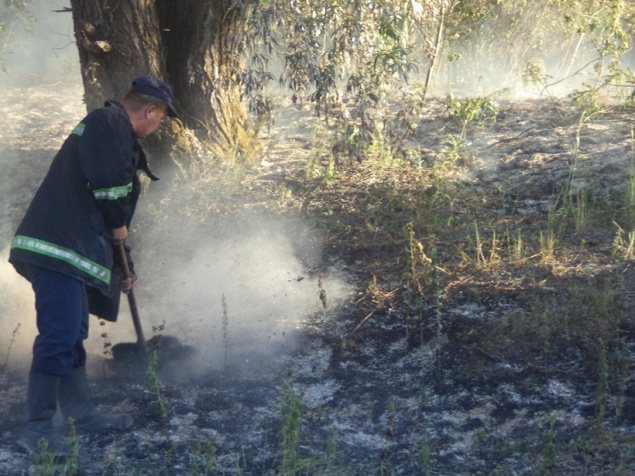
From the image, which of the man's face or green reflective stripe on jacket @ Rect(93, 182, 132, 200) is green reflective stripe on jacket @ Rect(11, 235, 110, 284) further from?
the man's face

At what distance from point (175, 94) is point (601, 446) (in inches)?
194

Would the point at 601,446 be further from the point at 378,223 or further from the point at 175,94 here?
the point at 175,94

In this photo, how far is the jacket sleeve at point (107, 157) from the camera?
13.3 ft

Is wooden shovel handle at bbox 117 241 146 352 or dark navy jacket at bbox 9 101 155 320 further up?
dark navy jacket at bbox 9 101 155 320

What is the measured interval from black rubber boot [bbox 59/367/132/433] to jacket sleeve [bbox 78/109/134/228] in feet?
3.11

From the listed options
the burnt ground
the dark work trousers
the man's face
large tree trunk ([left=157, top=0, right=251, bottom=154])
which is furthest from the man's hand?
large tree trunk ([left=157, top=0, right=251, bottom=154])

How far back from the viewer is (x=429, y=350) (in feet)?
16.1

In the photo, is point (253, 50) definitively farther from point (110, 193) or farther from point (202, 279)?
point (110, 193)

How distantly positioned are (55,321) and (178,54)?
12.1ft

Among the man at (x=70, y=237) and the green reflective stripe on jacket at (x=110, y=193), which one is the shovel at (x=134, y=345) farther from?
the green reflective stripe on jacket at (x=110, y=193)

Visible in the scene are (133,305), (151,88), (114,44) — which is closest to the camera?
(151,88)

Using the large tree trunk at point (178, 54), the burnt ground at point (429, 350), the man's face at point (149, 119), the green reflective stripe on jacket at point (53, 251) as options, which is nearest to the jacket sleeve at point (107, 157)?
the man's face at point (149, 119)

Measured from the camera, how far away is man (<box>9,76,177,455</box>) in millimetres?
4090

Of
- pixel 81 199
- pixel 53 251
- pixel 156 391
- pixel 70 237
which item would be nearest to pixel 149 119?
pixel 81 199
